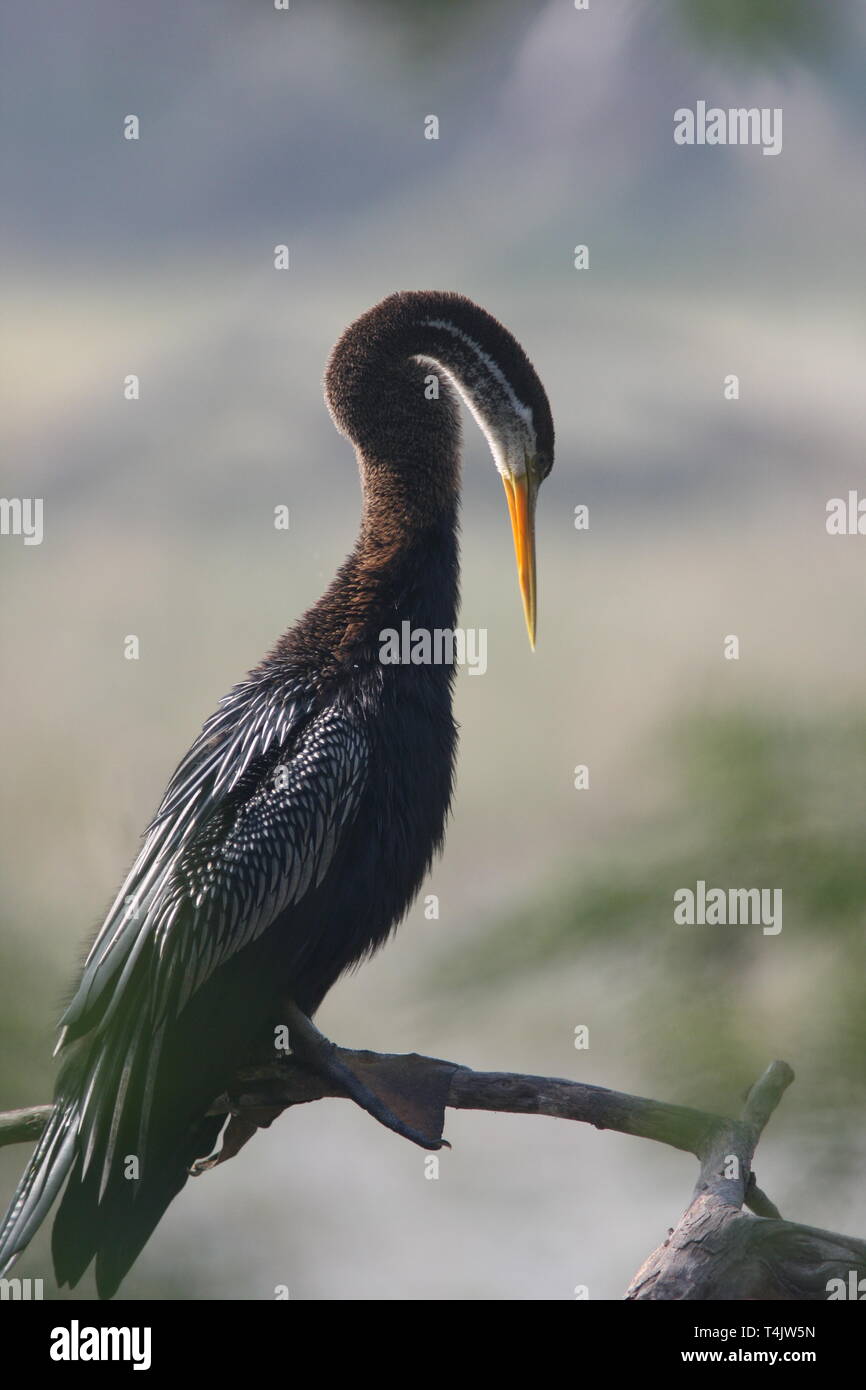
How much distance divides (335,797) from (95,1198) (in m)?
0.95

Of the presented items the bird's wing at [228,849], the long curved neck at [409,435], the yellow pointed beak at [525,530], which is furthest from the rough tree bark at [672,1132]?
the yellow pointed beak at [525,530]

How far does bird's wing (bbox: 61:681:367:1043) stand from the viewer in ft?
9.40

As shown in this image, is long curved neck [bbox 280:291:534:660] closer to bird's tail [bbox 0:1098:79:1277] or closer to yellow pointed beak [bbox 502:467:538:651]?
yellow pointed beak [bbox 502:467:538:651]

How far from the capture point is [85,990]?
289 centimetres

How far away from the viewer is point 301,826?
2.98 meters

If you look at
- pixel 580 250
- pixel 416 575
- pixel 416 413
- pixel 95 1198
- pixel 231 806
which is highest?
pixel 580 250

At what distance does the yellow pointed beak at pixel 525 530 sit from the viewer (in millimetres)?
3414

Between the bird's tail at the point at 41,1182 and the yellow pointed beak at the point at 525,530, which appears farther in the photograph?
the yellow pointed beak at the point at 525,530

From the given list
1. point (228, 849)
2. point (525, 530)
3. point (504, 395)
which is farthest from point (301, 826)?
point (504, 395)

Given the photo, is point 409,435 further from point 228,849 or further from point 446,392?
point 228,849

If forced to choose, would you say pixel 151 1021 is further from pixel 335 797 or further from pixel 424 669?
pixel 424 669

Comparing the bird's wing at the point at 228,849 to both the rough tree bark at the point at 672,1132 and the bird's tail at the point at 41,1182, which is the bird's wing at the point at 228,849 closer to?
the bird's tail at the point at 41,1182
